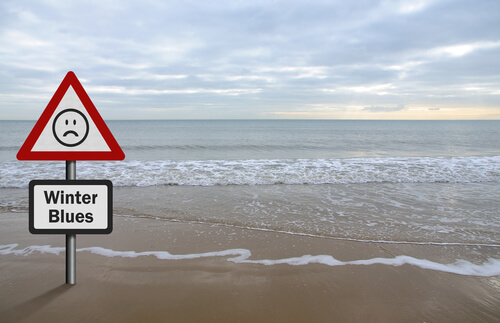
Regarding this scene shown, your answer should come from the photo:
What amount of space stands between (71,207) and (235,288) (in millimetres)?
1891

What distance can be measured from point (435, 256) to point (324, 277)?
2004 millimetres

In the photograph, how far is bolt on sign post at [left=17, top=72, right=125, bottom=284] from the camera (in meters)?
2.27

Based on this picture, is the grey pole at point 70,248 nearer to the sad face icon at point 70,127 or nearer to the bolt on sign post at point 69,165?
the bolt on sign post at point 69,165

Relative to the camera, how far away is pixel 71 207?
7.55 feet

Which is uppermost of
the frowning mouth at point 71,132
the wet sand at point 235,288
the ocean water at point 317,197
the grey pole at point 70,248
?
the frowning mouth at point 71,132

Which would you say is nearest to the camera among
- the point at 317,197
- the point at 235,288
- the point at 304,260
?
the point at 235,288

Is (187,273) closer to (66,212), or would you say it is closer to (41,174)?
→ (66,212)

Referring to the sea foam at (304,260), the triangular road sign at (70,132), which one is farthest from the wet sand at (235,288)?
the triangular road sign at (70,132)

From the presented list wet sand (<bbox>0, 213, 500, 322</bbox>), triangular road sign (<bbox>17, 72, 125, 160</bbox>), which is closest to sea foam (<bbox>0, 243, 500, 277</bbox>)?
wet sand (<bbox>0, 213, 500, 322</bbox>)

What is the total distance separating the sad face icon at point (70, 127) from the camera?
7.42 ft

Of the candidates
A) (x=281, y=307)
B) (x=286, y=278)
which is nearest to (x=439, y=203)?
(x=286, y=278)

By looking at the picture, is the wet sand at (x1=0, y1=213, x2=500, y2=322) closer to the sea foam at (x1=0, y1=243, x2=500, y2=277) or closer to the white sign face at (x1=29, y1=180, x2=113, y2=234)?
the sea foam at (x1=0, y1=243, x2=500, y2=277)

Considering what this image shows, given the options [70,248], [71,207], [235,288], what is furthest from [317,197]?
[71,207]

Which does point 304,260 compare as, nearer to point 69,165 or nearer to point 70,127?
point 69,165
